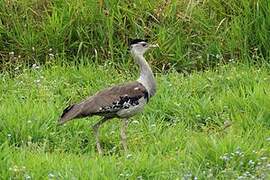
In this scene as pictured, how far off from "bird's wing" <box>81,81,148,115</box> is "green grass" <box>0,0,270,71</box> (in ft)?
7.34

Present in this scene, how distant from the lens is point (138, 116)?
8.49 meters

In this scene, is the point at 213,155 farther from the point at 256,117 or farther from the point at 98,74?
the point at 98,74

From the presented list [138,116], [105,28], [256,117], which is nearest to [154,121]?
[138,116]

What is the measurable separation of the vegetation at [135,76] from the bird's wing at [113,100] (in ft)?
1.09

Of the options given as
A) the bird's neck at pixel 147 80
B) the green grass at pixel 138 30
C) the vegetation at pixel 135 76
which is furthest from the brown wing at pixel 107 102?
the green grass at pixel 138 30

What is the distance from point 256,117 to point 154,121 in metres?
0.91

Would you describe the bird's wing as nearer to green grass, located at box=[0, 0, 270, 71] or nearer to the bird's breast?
the bird's breast

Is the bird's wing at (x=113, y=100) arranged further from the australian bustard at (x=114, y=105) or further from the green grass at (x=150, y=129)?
the green grass at (x=150, y=129)

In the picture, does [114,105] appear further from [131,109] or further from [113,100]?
[131,109]

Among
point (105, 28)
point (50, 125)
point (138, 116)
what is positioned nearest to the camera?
point (50, 125)

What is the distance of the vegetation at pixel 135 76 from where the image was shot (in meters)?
6.98

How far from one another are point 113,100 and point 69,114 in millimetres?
386

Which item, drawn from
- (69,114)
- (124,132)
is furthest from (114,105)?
(69,114)

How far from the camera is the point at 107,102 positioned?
302 inches
